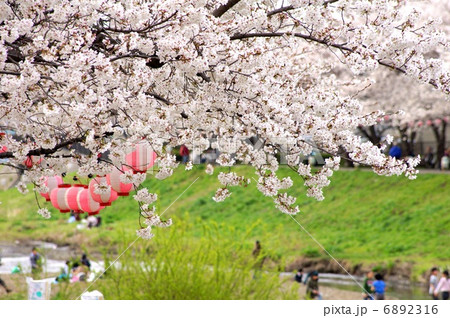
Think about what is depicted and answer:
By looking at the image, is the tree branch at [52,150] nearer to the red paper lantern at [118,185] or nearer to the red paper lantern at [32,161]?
the red paper lantern at [32,161]

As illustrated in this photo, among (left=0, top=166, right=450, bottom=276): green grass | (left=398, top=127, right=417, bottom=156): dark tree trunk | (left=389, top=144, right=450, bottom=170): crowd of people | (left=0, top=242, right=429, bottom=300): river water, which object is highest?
(left=398, top=127, right=417, bottom=156): dark tree trunk

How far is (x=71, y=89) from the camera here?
3.39 metres

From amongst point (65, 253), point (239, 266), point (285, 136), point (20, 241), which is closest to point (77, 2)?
point (285, 136)

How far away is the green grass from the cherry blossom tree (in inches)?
442

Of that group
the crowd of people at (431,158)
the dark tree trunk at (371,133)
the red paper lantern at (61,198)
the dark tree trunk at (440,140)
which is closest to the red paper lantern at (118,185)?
the red paper lantern at (61,198)

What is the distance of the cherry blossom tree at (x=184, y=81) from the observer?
355 centimetres

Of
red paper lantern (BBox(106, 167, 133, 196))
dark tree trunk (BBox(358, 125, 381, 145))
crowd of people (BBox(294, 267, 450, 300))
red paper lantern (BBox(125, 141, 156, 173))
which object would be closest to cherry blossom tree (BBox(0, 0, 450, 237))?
red paper lantern (BBox(125, 141, 156, 173))

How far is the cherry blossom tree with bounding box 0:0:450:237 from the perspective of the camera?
3.55 meters

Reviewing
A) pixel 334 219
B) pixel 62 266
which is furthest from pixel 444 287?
pixel 62 266

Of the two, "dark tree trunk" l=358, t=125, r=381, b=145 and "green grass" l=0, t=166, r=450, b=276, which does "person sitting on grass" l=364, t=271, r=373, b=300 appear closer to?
"green grass" l=0, t=166, r=450, b=276

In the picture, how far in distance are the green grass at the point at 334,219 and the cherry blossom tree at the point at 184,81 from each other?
11.2m

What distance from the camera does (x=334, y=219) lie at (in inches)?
822

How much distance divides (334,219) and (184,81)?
17.5 m

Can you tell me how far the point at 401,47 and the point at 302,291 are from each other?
12.4 meters
